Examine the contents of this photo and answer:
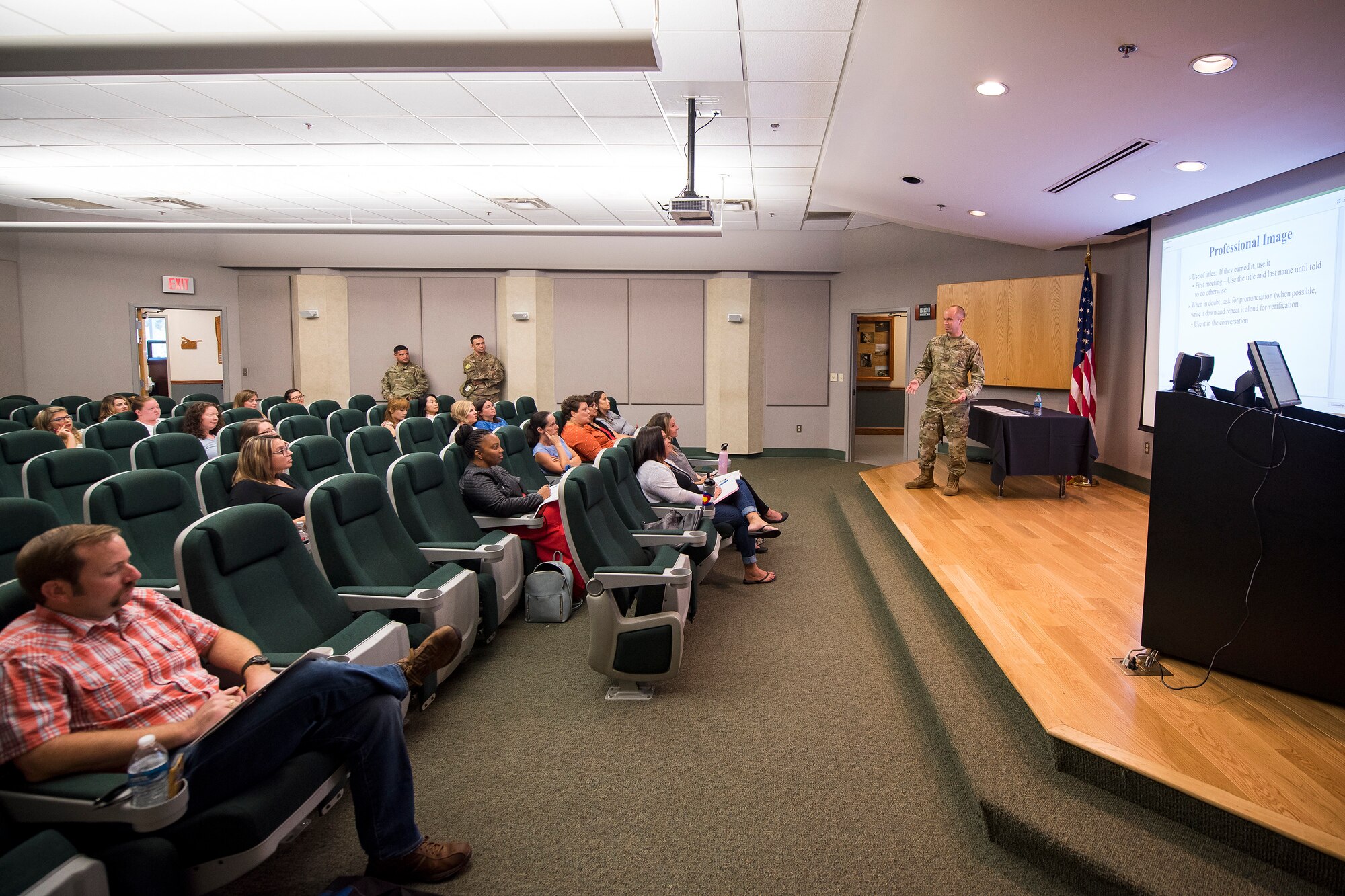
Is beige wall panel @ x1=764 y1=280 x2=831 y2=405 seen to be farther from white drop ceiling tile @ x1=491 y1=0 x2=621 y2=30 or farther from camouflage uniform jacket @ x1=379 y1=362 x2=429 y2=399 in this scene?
white drop ceiling tile @ x1=491 y1=0 x2=621 y2=30

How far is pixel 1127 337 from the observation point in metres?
7.45

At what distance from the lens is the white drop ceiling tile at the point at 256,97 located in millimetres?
4758

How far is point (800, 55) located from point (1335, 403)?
12.1 feet

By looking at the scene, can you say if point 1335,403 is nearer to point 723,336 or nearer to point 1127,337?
point 1127,337

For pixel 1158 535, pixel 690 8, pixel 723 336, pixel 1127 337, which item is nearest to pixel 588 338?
pixel 723 336

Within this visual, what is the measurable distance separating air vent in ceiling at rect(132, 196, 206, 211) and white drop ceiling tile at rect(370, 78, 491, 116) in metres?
4.99

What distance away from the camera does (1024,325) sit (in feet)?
27.3

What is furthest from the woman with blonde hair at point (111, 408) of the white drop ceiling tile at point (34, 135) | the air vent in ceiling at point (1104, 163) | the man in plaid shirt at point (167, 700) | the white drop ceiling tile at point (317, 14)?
the air vent in ceiling at point (1104, 163)

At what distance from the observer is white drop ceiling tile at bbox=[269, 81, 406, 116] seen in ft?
15.6

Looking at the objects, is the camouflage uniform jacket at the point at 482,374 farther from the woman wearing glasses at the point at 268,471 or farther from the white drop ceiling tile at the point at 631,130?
the woman wearing glasses at the point at 268,471

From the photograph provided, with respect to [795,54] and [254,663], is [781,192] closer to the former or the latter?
[795,54]

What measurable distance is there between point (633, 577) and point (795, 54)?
3119 mm

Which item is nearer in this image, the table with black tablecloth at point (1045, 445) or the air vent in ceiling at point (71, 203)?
the table with black tablecloth at point (1045, 445)

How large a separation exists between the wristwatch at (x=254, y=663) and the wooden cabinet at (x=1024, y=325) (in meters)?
7.77
